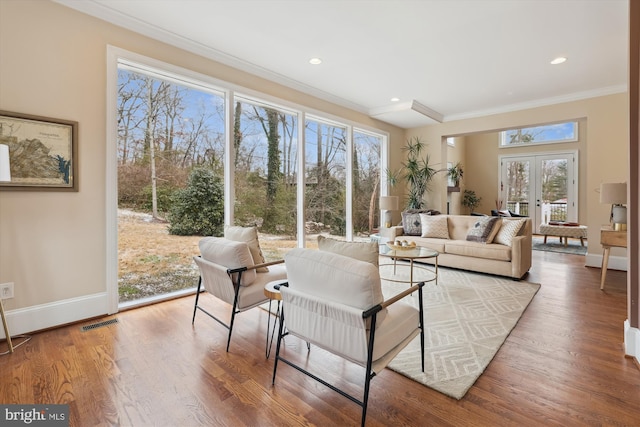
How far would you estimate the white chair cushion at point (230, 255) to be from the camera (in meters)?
2.35

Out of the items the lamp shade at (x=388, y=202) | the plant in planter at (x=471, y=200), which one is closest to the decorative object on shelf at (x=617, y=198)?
the lamp shade at (x=388, y=202)

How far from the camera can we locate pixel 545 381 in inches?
77.2

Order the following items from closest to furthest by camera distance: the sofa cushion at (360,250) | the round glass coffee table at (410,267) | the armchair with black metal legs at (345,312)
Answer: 1. the armchair with black metal legs at (345,312)
2. the sofa cushion at (360,250)
3. the round glass coffee table at (410,267)

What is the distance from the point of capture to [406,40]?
3.43m

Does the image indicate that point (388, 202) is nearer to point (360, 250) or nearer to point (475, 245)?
point (475, 245)

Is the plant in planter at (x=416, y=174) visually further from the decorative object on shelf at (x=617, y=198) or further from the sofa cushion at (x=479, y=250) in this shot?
the decorative object on shelf at (x=617, y=198)

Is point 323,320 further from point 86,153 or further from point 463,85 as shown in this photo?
point 463,85

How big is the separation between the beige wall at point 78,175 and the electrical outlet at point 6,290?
0.04 meters

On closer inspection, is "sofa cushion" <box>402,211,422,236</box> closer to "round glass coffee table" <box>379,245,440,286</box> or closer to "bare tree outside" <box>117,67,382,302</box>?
"round glass coffee table" <box>379,245,440,286</box>

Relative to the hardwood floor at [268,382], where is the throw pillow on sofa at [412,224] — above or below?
above

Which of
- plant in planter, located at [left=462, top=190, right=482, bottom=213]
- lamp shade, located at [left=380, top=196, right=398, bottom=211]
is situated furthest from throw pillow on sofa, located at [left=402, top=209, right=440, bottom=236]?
plant in planter, located at [left=462, top=190, right=482, bottom=213]

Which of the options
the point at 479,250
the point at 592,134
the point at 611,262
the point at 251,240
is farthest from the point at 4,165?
the point at 611,262

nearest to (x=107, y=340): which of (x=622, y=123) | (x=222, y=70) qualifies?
(x=222, y=70)

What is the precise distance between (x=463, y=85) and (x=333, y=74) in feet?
6.77
